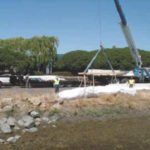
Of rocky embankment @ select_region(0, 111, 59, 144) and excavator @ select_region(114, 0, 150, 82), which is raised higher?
excavator @ select_region(114, 0, 150, 82)

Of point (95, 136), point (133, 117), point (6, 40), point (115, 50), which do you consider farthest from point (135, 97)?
point (6, 40)

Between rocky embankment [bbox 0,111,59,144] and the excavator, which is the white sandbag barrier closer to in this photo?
rocky embankment [bbox 0,111,59,144]

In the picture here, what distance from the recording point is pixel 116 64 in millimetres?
A: 56781

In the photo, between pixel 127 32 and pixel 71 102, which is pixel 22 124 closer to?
pixel 71 102

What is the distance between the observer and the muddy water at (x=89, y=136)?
9875 millimetres

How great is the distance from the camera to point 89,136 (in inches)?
444

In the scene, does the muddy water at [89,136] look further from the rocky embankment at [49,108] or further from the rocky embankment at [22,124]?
the rocky embankment at [49,108]

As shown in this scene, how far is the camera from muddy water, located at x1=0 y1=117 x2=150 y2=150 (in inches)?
389

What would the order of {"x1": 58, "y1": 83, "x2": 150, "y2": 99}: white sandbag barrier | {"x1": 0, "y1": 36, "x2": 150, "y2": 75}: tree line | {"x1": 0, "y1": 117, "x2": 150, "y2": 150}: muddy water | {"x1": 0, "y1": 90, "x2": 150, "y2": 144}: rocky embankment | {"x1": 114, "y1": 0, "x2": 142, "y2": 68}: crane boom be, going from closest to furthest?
{"x1": 0, "y1": 117, "x2": 150, "y2": 150}: muddy water → {"x1": 0, "y1": 90, "x2": 150, "y2": 144}: rocky embankment → {"x1": 58, "y1": 83, "x2": 150, "y2": 99}: white sandbag barrier → {"x1": 114, "y1": 0, "x2": 142, "y2": 68}: crane boom → {"x1": 0, "y1": 36, "x2": 150, "y2": 75}: tree line

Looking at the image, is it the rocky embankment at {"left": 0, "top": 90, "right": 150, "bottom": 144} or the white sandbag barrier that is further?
the white sandbag barrier

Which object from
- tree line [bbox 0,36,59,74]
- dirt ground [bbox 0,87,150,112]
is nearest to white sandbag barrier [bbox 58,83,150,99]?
dirt ground [bbox 0,87,150,112]

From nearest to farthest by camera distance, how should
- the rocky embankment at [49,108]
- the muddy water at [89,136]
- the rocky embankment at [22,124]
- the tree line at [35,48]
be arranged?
the muddy water at [89,136]
the rocky embankment at [22,124]
the rocky embankment at [49,108]
the tree line at [35,48]

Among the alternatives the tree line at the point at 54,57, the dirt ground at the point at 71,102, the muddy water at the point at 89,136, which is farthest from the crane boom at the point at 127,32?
the tree line at the point at 54,57

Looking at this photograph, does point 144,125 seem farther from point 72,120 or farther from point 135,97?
point 135,97
